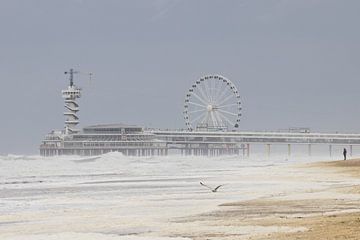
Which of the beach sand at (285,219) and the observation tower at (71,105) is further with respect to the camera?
the observation tower at (71,105)

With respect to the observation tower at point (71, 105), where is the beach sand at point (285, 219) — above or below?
below

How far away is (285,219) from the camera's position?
19.9m

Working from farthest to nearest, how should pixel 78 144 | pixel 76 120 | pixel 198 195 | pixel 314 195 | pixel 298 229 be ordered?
1. pixel 76 120
2. pixel 78 144
3. pixel 198 195
4. pixel 314 195
5. pixel 298 229

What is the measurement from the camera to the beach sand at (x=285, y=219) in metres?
16.7

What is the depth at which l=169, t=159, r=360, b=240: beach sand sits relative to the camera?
16.7m

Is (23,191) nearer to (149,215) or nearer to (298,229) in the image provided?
(149,215)

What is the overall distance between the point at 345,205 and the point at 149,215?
5.88m

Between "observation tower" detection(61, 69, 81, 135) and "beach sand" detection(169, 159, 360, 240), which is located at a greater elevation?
"observation tower" detection(61, 69, 81, 135)

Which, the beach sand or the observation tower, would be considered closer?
the beach sand

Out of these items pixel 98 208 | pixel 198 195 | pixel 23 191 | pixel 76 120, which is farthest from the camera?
pixel 76 120

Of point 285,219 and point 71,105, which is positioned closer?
point 285,219

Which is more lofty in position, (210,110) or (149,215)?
(210,110)

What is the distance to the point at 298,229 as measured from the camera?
685 inches

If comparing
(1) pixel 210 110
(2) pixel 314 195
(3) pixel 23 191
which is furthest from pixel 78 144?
(2) pixel 314 195
